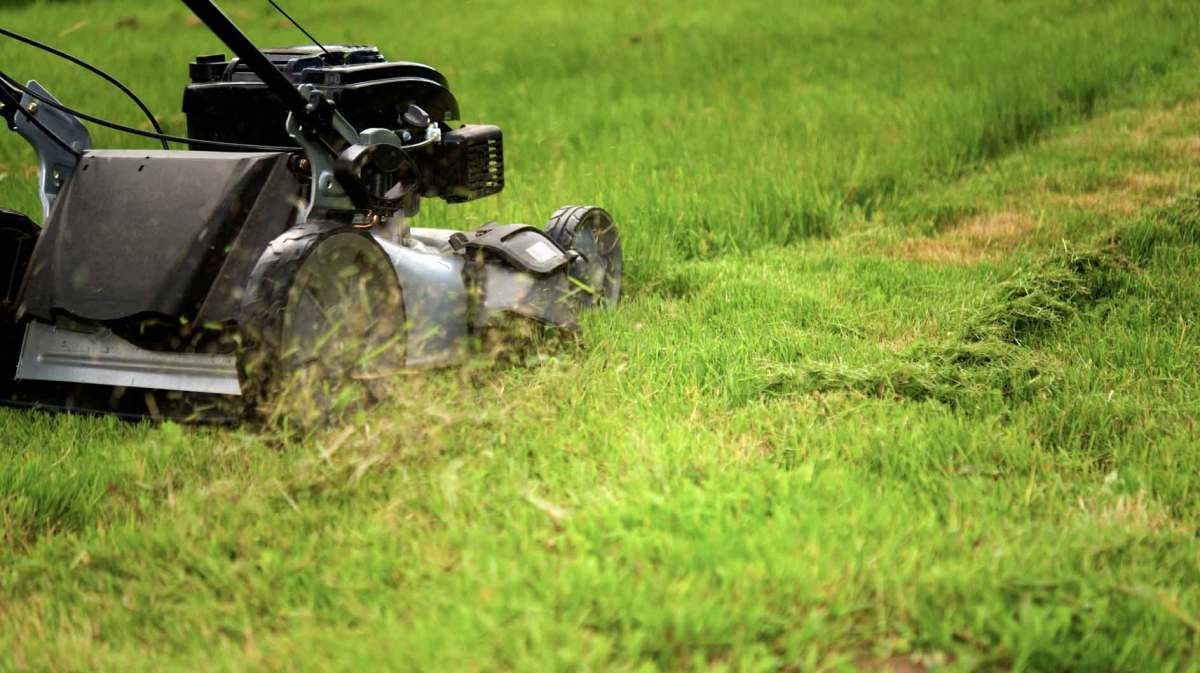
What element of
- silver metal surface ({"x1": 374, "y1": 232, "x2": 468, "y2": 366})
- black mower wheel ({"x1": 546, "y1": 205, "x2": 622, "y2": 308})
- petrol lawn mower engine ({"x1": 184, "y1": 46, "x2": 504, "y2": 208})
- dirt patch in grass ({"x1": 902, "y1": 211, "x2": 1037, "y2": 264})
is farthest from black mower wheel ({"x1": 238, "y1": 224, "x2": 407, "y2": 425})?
dirt patch in grass ({"x1": 902, "y1": 211, "x2": 1037, "y2": 264})

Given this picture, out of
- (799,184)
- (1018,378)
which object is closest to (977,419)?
(1018,378)

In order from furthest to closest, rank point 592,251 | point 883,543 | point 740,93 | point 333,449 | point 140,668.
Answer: point 740,93 < point 592,251 < point 333,449 < point 883,543 < point 140,668

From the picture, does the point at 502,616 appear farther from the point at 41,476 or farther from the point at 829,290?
the point at 829,290

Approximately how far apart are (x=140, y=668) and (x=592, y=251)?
7.53ft

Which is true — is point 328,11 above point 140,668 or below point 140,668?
above

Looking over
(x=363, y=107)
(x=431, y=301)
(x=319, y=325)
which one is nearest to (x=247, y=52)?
(x=363, y=107)

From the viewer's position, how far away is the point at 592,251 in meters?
4.09

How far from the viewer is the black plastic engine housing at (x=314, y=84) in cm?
333

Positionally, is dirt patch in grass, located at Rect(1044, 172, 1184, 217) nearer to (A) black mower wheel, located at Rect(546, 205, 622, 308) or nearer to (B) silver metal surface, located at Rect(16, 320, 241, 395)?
(A) black mower wheel, located at Rect(546, 205, 622, 308)

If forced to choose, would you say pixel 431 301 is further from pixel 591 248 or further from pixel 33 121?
pixel 33 121

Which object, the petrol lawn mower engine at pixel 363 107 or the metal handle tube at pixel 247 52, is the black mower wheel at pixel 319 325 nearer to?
the metal handle tube at pixel 247 52

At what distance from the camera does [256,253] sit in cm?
310

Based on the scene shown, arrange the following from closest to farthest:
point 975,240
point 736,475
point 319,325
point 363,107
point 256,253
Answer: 1. point 736,475
2. point 319,325
3. point 256,253
4. point 363,107
5. point 975,240

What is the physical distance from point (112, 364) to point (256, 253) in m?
0.50
